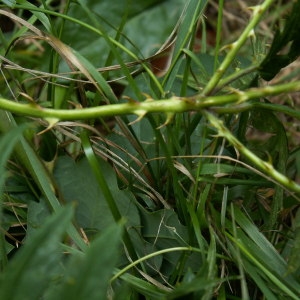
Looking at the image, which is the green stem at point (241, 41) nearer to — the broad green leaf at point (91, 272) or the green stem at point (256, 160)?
the green stem at point (256, 160)

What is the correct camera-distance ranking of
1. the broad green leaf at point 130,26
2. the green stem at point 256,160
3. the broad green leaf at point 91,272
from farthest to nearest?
the broad green leaf at point 130,26
the green stem at point 256,160
the broad green leaf at point 91,272

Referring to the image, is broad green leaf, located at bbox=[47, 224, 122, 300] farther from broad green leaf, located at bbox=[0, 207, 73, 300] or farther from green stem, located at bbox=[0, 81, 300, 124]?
green stem, located at bbox=[0, 81, 300, 124]

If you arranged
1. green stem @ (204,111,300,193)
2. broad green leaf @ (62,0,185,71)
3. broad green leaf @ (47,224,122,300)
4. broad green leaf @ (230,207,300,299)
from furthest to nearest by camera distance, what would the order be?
broad green leaf @ (62,0,185,71)
broad green leaf @ (230,207,300,299)
green stem @ (204,111,300,193)
broad green leaf @ (47,224,122,300)

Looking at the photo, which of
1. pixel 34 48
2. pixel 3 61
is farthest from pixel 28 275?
pixel 34 48

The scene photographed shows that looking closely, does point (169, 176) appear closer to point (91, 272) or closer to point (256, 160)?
point (256, 160)

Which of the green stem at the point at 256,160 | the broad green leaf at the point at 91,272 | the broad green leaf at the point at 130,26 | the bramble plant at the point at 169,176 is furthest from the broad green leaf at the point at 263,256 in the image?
the broad green leaf at the point at 130,26

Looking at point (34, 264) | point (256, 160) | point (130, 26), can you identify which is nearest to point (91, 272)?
point (34, 264)

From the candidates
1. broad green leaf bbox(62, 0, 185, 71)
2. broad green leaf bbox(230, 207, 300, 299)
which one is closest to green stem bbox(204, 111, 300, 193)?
broad green leaf bbox(230, 207, 300, 299)

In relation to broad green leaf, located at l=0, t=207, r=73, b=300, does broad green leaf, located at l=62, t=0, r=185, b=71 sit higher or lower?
lower
